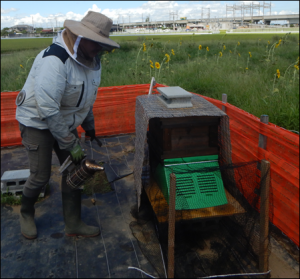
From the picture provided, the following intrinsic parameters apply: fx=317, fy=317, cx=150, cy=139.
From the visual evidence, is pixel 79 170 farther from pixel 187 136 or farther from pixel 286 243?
pixel 286 243

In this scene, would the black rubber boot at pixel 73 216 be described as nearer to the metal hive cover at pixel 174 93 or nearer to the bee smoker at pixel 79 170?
the bee smoker at pixel 79 170

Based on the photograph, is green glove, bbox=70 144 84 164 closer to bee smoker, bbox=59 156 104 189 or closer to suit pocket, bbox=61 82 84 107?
bee smoker, bbox=59 156 104 189

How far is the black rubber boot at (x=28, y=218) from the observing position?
11.3 feet

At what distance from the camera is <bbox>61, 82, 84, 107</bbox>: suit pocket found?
9.74 feet

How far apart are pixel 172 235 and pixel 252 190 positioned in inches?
41.0

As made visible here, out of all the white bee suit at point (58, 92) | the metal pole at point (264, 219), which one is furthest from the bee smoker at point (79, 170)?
the metal pole at point (264, 219)

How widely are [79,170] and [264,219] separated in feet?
5.90

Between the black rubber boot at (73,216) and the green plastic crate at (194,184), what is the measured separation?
3.13 ft

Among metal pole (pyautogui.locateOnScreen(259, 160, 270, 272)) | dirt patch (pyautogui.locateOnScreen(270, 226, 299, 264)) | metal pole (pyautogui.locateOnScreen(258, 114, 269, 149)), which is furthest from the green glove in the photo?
dirt patch (pyautogui.locateOnScreen(270, 226, 299, 264))

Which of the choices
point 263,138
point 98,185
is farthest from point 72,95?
point 263,138

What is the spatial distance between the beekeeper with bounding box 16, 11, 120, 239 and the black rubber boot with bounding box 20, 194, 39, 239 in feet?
0.03

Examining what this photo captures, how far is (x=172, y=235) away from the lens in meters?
2.72

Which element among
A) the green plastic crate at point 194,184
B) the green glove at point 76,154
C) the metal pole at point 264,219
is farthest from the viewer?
the green plastic crate at point 194,184

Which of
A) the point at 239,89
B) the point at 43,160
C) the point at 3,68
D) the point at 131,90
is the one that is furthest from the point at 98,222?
the point at 3,68
